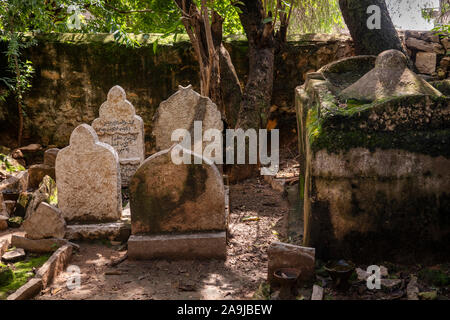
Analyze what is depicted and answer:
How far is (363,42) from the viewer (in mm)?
6988

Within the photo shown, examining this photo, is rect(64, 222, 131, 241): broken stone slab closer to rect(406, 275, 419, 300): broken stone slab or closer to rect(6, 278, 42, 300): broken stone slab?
rect(6, 278, 42, 300): broken stone slab

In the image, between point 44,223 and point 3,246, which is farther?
point 44,223

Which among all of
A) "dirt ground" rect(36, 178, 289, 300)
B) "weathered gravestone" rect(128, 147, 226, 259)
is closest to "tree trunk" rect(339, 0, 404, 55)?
"dirt ground" rect(36, 178, 289, 300)

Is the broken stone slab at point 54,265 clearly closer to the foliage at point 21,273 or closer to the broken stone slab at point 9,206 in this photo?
the foliage at point 21,273

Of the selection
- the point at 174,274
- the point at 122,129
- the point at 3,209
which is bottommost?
the point at 174,274

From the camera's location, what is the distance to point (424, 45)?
8.01 m

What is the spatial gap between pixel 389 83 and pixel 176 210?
2.41 metres

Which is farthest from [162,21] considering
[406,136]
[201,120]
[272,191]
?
[406,136]

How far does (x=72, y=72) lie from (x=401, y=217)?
6985 millimetres

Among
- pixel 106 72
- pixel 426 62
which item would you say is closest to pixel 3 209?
pixel 106 72

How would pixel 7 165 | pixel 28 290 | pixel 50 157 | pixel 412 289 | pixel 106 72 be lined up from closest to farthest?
pixel 412 289, pixel 28 290, pixel 50 157, pixel 7 165, pixel 106 72

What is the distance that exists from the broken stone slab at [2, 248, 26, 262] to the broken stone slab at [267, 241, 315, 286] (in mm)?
2421

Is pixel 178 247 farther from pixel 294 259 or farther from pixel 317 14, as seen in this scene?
pixel 317 14

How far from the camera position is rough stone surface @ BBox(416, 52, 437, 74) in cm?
791
